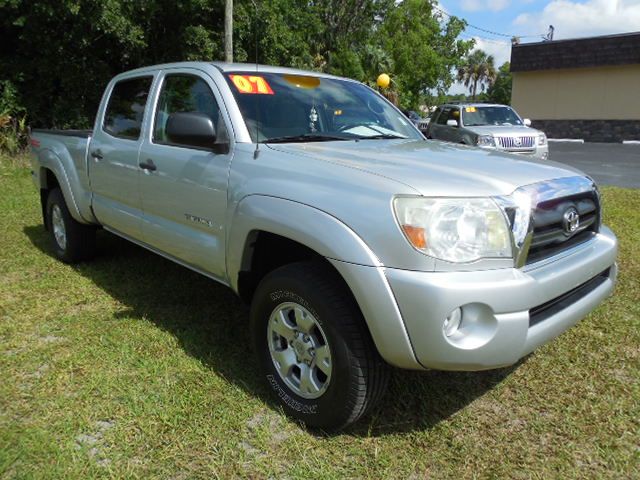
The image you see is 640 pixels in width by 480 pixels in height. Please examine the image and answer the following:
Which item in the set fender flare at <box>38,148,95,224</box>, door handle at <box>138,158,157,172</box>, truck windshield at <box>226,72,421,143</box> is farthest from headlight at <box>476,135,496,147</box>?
door handle at <box>138,158,157,172</box>

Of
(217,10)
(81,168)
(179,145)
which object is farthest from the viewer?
(217,10)

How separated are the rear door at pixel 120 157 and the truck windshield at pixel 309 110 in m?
1.05

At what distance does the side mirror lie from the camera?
9.48 feet

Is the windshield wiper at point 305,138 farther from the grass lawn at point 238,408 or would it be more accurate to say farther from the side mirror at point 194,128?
the grass lawn at point 238,408

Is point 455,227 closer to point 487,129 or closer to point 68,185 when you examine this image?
point 68,185

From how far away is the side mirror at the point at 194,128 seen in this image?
2891mm

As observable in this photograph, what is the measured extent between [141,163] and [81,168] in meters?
1.25

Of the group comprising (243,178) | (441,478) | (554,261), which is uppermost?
(243,178)

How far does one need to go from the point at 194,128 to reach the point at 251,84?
590 millimetres

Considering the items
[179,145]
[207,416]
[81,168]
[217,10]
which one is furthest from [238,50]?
[207,416]

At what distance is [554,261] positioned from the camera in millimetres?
2451

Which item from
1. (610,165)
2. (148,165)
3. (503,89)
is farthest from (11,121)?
(503,89)

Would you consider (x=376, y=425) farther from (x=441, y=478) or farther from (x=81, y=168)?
(x=81, y=168)

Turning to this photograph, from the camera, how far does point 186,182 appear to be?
128 inches
